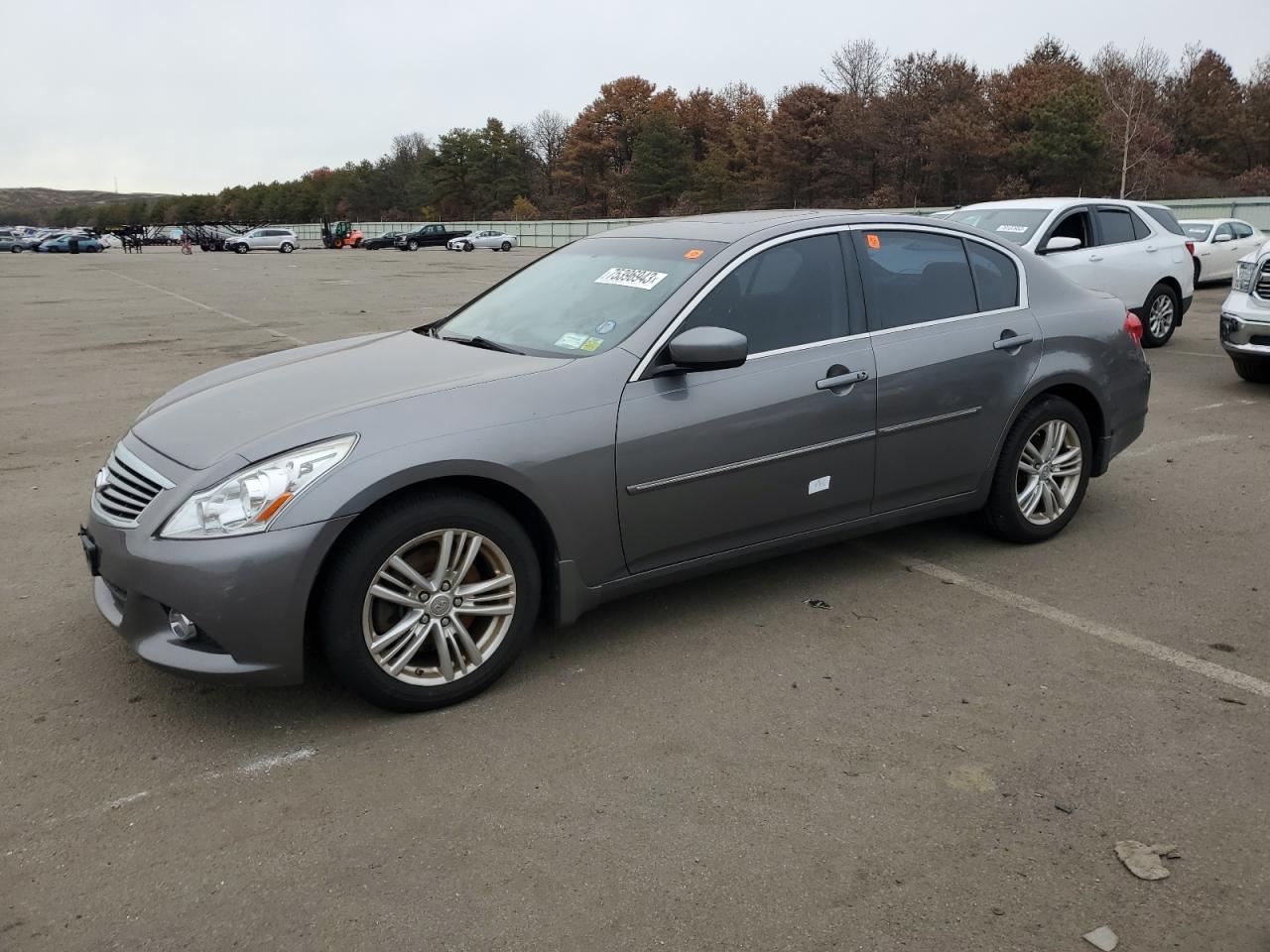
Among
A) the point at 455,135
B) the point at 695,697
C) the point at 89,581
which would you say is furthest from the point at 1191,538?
the point at 455,135

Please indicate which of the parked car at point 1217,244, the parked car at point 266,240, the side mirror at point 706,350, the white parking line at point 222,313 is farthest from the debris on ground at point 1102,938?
the parked car at point 266,240

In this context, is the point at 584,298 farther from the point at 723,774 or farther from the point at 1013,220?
the point at 1013,220

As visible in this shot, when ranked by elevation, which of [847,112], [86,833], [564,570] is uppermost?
[847,112]

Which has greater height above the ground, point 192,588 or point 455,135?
point 455,135

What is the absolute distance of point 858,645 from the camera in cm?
409

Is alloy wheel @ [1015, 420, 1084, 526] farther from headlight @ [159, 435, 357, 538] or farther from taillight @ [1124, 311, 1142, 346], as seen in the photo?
headlight @ [159, 435, 357, 538]

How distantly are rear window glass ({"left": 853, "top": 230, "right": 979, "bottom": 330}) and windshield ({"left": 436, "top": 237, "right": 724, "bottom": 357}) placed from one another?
0.77m

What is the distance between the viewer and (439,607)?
352cm

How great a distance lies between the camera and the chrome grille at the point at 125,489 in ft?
11.4

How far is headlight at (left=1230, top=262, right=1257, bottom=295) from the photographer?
8906 mm

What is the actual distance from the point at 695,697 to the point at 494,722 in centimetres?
72

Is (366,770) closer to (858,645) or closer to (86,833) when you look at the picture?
(86,833)

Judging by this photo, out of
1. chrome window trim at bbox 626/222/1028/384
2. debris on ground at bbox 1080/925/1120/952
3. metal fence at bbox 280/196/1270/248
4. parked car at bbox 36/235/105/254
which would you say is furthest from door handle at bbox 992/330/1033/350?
parked car at bbox 36/235/105/254

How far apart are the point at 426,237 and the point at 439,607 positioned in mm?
62184
